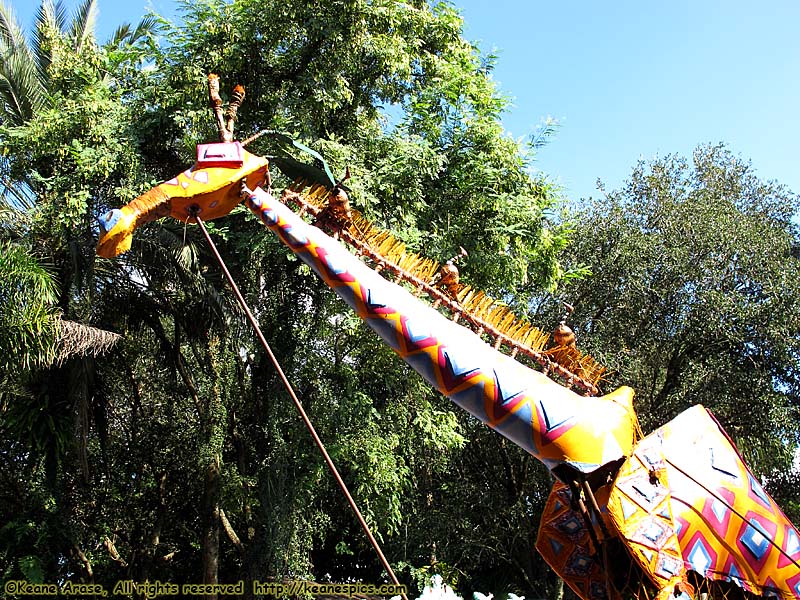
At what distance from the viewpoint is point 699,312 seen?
42.5 feet

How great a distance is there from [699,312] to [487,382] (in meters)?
9.52

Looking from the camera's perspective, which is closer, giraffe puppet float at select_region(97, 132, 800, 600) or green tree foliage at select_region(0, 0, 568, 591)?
giraffe puppet float at select_region(97, 132, 800, 600)

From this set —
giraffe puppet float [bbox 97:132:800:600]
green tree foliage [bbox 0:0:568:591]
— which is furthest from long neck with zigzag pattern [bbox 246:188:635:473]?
green tree foliage [bbox 0:0:568:591]

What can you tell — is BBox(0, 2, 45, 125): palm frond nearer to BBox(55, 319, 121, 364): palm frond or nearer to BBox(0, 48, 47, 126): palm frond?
BBox(0, 48, 47, 126): palm frond

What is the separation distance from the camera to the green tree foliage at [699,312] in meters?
12.7

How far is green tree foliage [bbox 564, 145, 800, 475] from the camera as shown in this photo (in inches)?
499

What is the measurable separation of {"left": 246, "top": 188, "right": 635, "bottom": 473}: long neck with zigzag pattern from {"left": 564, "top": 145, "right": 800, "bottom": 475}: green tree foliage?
8.52 metres

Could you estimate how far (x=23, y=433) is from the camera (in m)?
10.1

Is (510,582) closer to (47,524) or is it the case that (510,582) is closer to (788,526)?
(47,524)

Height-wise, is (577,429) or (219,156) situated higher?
(219,156)

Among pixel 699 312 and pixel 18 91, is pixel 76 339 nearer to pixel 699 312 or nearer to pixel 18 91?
pixel 18 91

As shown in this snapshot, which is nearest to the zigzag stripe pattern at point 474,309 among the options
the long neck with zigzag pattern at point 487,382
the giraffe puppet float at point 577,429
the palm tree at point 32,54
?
the giraffe puppet float at point 577,429

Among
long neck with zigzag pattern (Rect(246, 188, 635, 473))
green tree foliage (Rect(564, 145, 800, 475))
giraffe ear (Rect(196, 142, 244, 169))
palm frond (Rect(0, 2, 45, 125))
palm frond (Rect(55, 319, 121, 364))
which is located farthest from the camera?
green tree foliage (Rect(564, 145, 800, 475))

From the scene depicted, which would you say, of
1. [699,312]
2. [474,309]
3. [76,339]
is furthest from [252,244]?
[699,312]
